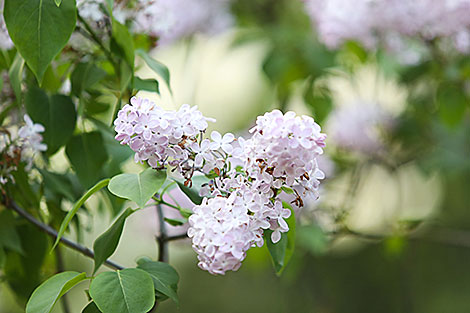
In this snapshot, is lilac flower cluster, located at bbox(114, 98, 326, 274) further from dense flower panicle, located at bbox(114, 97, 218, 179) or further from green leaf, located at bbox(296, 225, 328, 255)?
green leaf, located at bbox(296, 225, 328, 255)

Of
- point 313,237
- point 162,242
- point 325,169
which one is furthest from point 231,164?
point 325,169

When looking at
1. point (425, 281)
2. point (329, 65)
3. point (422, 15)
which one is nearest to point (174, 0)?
point (329, 65)

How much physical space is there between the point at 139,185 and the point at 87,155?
0.18m

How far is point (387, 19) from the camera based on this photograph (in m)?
0.82

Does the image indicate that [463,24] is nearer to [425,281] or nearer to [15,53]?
[15,53]

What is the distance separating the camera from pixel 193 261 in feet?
5.57

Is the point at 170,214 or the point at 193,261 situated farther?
the point at 193,261

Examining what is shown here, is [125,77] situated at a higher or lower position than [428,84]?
lower

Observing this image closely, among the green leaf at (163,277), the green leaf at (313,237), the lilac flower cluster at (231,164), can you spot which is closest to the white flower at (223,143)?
the lilac flower cluster at (231,164)

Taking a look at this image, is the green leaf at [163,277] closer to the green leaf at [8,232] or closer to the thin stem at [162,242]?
the thin stem at [162,242]

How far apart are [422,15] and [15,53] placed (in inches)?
21.9

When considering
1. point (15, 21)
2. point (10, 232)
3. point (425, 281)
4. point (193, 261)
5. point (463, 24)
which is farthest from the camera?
point (193, 261)

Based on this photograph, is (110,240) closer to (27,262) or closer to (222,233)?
(222,233)

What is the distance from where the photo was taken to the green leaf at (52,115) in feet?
1.63
